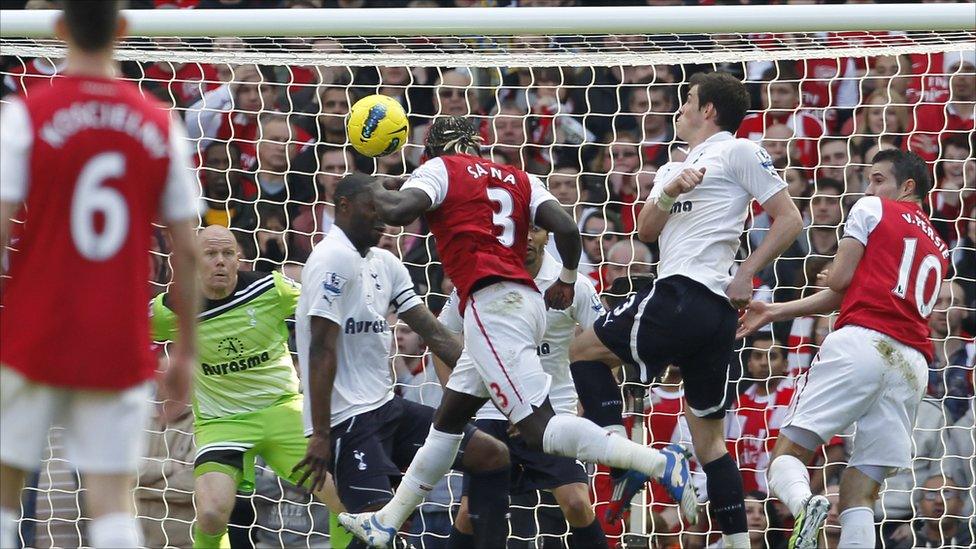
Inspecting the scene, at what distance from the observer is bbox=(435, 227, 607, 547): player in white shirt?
7.09 m

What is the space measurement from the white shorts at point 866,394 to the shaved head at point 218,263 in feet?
9.88

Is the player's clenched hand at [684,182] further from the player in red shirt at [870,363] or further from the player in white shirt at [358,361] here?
the player in white shirt at [358,361]

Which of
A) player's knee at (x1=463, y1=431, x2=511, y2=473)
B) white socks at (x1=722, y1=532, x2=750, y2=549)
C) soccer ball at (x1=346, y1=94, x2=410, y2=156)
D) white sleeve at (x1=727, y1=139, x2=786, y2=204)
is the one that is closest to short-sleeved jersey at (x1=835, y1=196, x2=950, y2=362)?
white sleeve at (x1=727, y1=139, x2=786, y2=204)

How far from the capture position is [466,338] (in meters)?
5.98

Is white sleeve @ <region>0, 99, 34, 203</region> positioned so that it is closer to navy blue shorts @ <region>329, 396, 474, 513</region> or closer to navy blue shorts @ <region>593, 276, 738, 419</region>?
navy blue shorts @ <region>329, 396, 474, 513</region>

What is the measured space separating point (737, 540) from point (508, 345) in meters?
1.48

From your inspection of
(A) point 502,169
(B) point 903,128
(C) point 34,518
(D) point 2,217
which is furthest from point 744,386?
(D) point 2,217

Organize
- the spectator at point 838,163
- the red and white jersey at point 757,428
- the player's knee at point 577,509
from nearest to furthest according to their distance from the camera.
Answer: the player's knee at point 577,509, the red and white jersey at point 757,428, the spectator at point 838,163

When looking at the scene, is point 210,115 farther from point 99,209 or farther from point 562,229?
point 99,209

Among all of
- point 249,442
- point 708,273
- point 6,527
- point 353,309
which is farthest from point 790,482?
point 6,527

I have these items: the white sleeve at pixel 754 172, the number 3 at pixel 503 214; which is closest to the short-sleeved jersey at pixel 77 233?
the number 3 at pixel 503 214

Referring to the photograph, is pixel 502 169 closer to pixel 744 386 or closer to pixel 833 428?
pixel 833 428

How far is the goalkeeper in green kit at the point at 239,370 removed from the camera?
729 centimetres

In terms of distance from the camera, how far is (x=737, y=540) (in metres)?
6.38
